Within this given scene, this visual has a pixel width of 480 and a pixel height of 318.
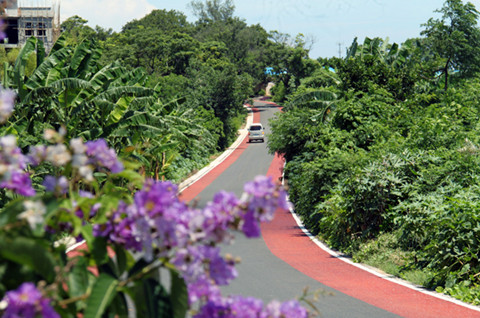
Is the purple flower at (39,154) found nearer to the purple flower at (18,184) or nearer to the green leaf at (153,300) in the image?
the purple flower at (18,184)

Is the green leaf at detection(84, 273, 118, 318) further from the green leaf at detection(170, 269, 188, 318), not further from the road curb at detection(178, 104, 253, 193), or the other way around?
the road curb at detection(178, 104, 253, 193)

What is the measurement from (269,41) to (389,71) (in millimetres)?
83968

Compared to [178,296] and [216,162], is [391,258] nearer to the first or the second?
[178,296]

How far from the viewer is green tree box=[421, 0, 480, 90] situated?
38125 mm

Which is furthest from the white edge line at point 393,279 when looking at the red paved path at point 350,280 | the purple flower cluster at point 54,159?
the purple flower cluster at point 54,159

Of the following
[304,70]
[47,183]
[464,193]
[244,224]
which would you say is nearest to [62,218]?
[47,183]

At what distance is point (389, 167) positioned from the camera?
17.1 metres

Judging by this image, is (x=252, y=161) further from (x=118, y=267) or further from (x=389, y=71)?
(x=118, y=267)

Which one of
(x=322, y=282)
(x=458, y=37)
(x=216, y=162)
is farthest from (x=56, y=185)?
(x=216, y=162)

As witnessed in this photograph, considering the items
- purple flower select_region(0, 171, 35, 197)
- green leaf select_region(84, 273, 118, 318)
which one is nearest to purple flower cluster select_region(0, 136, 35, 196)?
purple flower select_region(0, 171, 35, 197)

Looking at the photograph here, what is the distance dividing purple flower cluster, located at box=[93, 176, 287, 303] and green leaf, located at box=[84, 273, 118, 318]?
155 mm

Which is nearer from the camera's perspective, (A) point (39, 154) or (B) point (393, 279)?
(A) point (39, 154)

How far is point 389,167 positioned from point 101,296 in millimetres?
15764

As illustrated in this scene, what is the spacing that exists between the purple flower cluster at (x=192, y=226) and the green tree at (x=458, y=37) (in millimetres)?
38410
